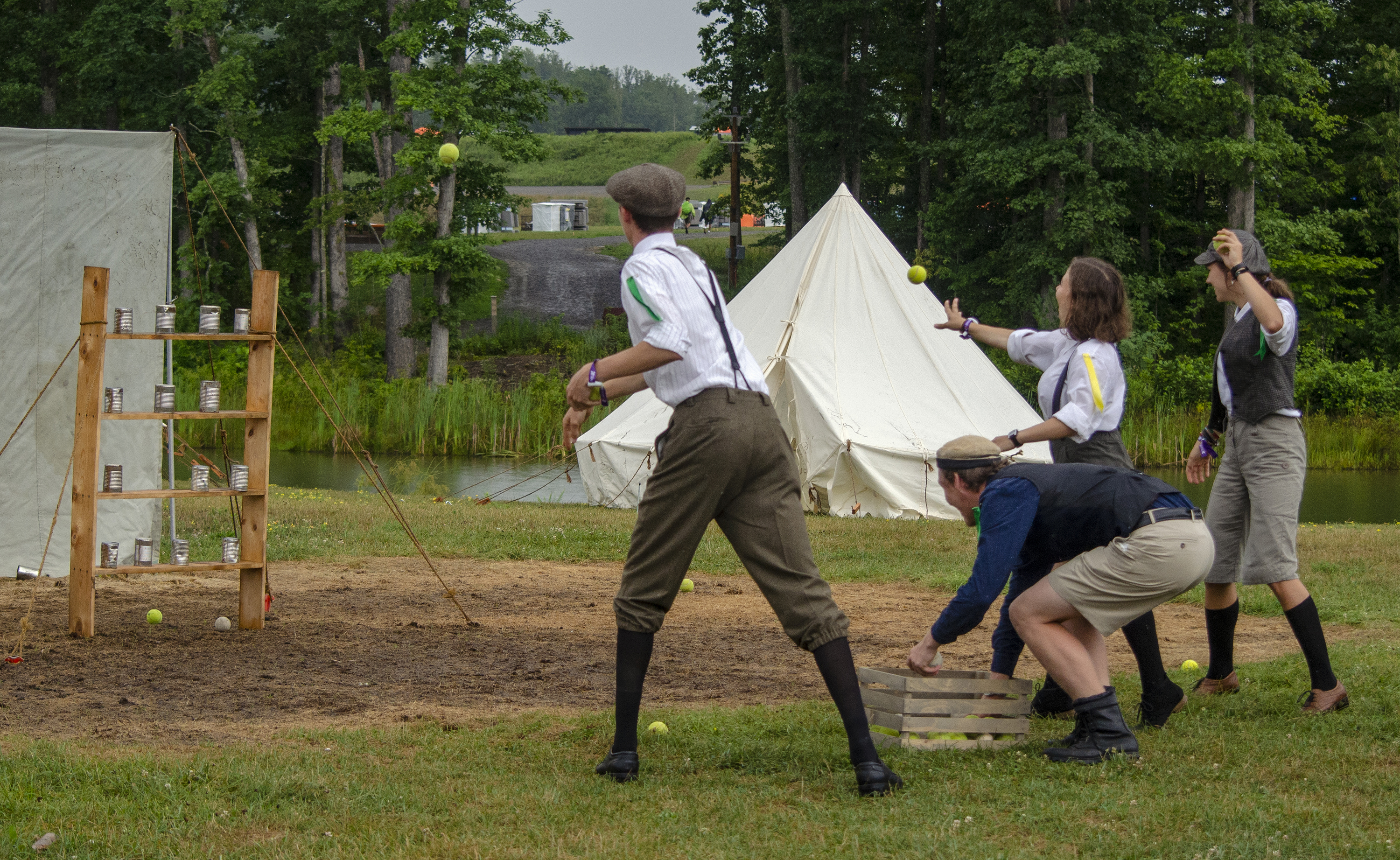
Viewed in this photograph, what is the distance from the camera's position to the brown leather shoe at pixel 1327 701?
4.65 m

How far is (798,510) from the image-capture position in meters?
3.79

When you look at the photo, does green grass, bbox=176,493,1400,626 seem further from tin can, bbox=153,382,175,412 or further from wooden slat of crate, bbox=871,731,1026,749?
wooden slat of crate, bbox=871,731,1026,749

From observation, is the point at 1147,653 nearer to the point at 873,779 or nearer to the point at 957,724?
the point at 957,724

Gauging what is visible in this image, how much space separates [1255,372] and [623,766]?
108 inches

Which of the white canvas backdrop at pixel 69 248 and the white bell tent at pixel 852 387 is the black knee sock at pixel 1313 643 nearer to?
the white canvas backdrop at pixel 69 248

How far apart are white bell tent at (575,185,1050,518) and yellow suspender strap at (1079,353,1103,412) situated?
319 inches

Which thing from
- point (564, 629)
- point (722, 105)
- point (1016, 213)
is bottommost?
point (564, 629)

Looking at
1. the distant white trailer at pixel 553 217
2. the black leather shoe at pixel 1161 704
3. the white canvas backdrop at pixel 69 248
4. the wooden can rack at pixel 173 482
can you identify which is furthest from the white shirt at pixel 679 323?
the distant white trailer at pixel 553 217

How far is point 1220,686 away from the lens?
505 cm

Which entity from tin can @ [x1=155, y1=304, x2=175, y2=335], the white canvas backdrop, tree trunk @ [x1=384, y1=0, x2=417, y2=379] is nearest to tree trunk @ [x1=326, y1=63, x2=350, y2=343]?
tree trunk @ [x1=384, y1=0, x2=417, y2=379]

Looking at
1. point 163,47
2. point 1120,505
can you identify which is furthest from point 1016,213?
point 1120,505

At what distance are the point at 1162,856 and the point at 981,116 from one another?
24452 millimetres

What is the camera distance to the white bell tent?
503 inches

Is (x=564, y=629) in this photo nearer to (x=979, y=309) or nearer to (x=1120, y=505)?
(x=1120, y=505)
